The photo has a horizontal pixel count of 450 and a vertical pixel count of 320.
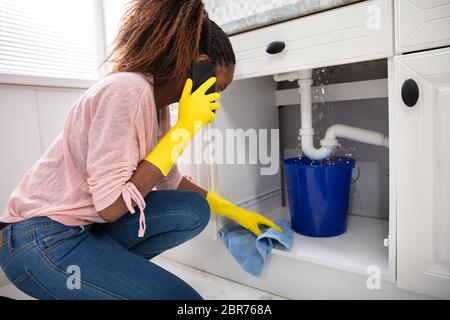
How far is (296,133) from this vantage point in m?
Answer: 1.36

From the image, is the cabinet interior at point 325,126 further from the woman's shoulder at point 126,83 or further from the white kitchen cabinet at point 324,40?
the woman's shoulder at point 126,83

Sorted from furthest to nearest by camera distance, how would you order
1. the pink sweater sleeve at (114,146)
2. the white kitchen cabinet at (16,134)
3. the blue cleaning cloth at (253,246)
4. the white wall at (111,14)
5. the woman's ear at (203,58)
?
the white wall at (111,14)
the white kitchen cabinet at (16,134)
the blue cleaning cloth at (253,246)
the woman's ear at (203,58)
the pink sweater sleeve at (114,146)

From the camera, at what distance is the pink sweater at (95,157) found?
0.59 m

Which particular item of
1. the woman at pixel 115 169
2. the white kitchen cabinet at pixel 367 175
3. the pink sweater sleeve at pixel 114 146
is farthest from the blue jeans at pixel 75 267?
the white kitchen cabinet at pixel 367 175

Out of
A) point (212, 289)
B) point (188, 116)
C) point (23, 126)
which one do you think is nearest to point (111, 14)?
point (23, 126)

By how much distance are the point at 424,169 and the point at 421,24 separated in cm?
29

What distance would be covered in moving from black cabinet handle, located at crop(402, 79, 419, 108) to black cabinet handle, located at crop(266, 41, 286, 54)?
295 millimetres

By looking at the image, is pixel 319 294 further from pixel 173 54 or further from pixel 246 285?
pixel 173 54

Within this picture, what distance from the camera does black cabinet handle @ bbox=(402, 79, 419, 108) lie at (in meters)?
0.63

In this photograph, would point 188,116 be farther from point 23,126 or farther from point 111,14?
point 111,14

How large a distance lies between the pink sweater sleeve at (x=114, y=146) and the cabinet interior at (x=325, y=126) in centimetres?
43

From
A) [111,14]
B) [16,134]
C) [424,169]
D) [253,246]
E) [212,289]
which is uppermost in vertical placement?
[111,14]

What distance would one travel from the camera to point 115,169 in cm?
58
